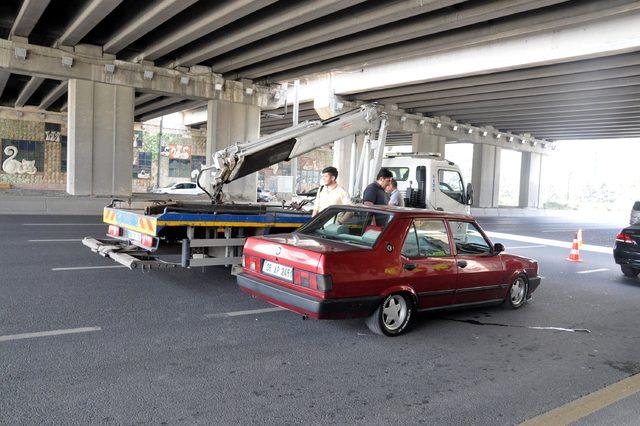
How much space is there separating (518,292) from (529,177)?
3850cm

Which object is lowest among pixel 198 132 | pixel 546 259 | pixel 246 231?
pixel 546 259

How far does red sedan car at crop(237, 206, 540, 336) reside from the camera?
16.3ft

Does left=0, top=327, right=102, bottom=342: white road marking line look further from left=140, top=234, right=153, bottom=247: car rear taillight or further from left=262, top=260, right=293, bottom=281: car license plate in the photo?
left=262, top=260, right=293, bottom=281: car license plate

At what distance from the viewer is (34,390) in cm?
364

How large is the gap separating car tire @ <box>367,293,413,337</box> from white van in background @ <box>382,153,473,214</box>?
6.92 meters

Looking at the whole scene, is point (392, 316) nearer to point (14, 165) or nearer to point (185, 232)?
point (185, 232)

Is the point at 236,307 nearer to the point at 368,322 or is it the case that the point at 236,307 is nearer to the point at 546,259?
the point at 368,322

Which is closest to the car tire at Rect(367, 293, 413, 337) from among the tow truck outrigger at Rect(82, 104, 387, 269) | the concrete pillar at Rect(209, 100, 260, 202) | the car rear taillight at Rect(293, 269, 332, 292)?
the car rear taillight at Rect(293, 269, 332, 292)

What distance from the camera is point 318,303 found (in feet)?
15.9

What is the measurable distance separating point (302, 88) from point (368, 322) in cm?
2352

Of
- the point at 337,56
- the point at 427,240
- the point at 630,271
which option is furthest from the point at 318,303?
the point at 337,56

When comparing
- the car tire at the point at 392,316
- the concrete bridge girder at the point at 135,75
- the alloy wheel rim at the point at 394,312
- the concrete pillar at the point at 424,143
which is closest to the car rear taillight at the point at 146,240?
the car tire at the point at 392,316

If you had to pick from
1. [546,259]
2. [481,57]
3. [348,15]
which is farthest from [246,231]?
[481,57]

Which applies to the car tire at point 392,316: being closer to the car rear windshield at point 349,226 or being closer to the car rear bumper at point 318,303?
the car rear bumper at point 318,303
